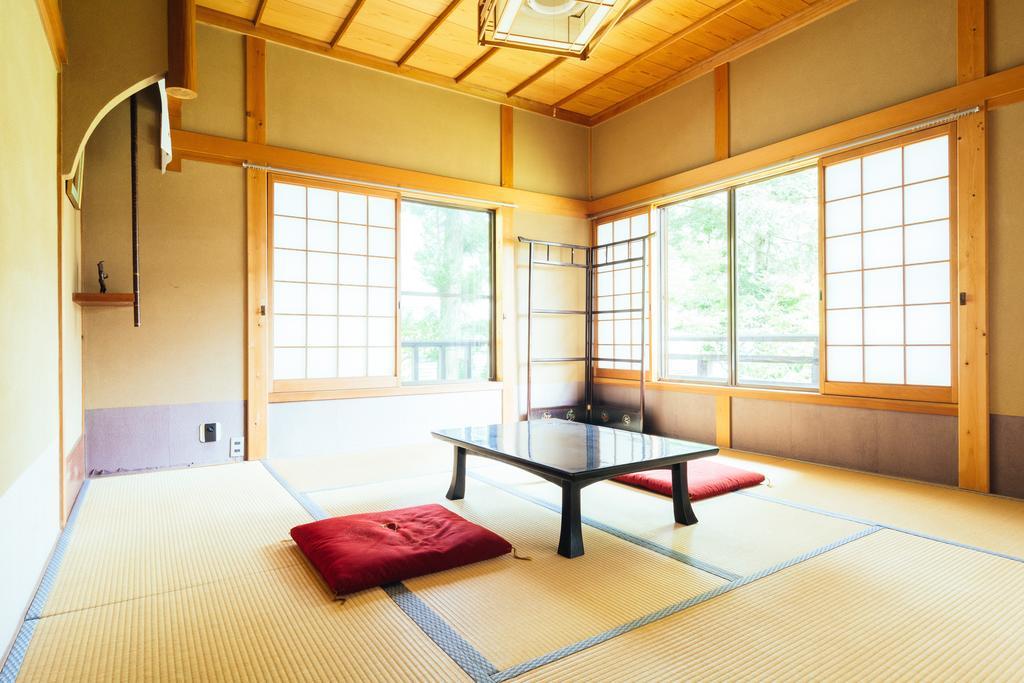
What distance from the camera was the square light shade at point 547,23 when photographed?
2.78 m

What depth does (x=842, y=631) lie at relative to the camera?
1.72m

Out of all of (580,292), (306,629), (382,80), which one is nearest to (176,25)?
(382,80)

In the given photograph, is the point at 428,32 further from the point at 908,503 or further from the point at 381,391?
the point at 908,503

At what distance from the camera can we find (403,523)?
2.51 m

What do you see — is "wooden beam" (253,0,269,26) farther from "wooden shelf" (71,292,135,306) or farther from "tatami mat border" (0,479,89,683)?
"tatami mat border" (0,479,89,683)

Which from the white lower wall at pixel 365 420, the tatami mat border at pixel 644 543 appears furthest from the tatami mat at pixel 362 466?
the tatami mat border at pixel 644 543

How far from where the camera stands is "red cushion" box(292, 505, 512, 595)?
2.02 meters

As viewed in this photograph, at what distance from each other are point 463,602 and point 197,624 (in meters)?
0.84

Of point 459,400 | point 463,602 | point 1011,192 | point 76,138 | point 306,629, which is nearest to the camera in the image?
point 306,629

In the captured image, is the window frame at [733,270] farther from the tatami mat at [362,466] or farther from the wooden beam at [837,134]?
the tatami mat at [362,466]

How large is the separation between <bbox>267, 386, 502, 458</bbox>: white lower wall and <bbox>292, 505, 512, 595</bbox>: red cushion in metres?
2.03

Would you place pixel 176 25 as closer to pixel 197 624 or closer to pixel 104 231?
pixel 104 231

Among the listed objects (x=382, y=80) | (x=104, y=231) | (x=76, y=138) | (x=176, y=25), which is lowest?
(x=104, y=231)

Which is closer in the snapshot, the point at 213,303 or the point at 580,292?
the point at 213,303
